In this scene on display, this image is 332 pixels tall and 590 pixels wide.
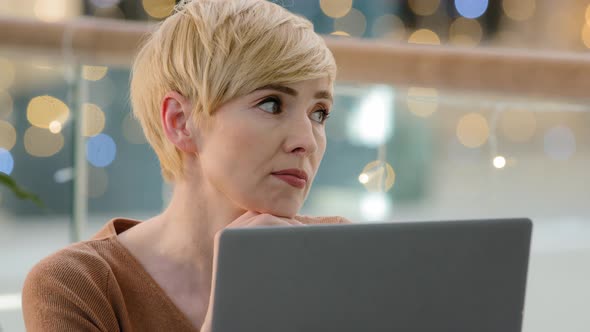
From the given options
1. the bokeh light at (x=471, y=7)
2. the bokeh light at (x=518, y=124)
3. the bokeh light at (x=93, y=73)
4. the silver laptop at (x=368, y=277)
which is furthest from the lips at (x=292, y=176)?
the bokeh light at (x=471, y=7)

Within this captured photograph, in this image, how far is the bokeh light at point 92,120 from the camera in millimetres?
1982

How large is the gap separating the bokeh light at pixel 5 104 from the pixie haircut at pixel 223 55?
95 centimetres

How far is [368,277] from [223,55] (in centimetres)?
44

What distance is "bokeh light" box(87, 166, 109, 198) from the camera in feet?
6.71

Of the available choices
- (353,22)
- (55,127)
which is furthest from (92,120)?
(353,22)

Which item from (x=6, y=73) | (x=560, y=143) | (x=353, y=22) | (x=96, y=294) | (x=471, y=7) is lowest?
(x=96, y=294)

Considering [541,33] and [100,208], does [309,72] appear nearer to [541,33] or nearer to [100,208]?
[100,208]

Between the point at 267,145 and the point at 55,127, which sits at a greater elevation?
the point at 55,127

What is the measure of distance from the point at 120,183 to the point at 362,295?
1.52 metres

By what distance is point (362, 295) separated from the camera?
2.64 ft

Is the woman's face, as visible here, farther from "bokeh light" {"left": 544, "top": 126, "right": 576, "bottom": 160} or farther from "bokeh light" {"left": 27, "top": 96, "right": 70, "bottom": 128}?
"bokeh light" {"left": 544, "top": 126, "right": 576, "bottom": 160}

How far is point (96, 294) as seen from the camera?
42.7 inches

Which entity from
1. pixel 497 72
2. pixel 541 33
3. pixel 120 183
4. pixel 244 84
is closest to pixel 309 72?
pixel 244 84

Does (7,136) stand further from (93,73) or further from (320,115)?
(320,115)
